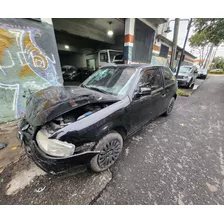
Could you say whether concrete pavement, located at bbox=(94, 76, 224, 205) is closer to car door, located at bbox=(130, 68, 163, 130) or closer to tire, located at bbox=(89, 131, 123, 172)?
tire, located at bbox=(89, 131, 123, 172)

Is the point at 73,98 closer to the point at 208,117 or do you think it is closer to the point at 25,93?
the point at 25,93

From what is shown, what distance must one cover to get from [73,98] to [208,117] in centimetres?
452

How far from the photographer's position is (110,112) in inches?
63.1

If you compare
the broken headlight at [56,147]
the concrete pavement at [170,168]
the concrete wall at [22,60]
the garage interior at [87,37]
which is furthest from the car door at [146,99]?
the garage interior at [87,37]

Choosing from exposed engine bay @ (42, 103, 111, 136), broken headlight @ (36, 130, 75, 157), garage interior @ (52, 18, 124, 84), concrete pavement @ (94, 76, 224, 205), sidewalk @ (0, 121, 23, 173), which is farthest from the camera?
garage interior @ (52, 18, 124, 84)

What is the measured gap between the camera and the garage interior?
7.78 meters

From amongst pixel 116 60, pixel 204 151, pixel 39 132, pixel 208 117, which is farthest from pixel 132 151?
pixel 116 60

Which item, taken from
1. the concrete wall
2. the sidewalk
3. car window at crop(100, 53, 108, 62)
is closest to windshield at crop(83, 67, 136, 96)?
the sidewalk

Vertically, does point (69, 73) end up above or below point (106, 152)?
above

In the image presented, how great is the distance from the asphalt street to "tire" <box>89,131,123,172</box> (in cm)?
15

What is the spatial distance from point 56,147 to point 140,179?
4.39 feet

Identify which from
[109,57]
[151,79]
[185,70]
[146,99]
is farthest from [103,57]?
[185,70]

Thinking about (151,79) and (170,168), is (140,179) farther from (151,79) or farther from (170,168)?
(151,79)

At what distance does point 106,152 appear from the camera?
1.75m
